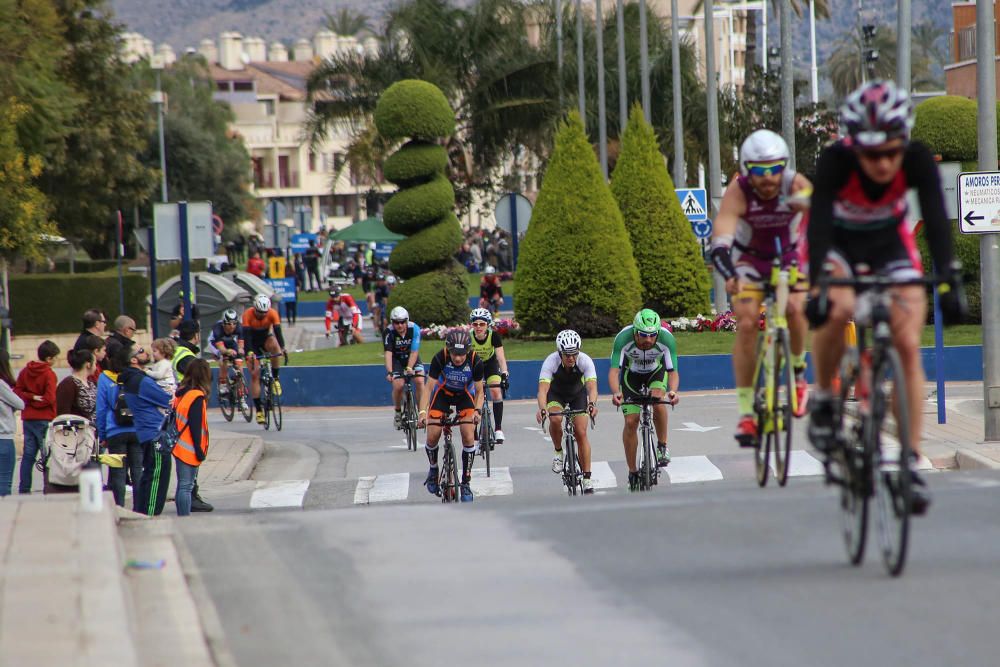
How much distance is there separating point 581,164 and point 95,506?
1003 inches

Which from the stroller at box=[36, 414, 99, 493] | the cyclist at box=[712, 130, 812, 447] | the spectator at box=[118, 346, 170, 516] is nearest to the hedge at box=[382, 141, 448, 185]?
the spectator at box=[118, 346, 170, 516]

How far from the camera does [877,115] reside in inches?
295

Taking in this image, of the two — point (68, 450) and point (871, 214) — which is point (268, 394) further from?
point (871, 214)

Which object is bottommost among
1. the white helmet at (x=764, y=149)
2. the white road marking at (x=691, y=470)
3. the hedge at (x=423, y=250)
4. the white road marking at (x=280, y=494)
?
the white road marking at (x=280, y=494)

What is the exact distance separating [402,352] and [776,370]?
1383cm

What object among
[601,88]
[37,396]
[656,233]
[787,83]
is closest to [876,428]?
[37,396]

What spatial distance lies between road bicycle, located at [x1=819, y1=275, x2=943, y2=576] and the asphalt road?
1.25 ft

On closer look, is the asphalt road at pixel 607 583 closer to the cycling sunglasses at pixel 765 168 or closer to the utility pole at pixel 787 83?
the cycling sunglasses at pixel 765 168

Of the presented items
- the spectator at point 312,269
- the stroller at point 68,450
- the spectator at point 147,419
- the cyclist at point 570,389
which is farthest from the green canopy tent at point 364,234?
the stroller at point 68,450

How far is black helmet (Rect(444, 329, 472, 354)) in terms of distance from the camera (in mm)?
17562

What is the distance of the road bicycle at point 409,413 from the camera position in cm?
2327

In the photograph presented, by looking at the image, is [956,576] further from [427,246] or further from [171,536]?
[427,246]

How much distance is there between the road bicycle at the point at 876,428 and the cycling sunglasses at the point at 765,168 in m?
1.98

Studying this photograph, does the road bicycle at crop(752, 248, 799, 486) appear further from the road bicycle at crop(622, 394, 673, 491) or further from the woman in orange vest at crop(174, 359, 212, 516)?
the woman in orange vest at crop(174, 359, 212, 516)
